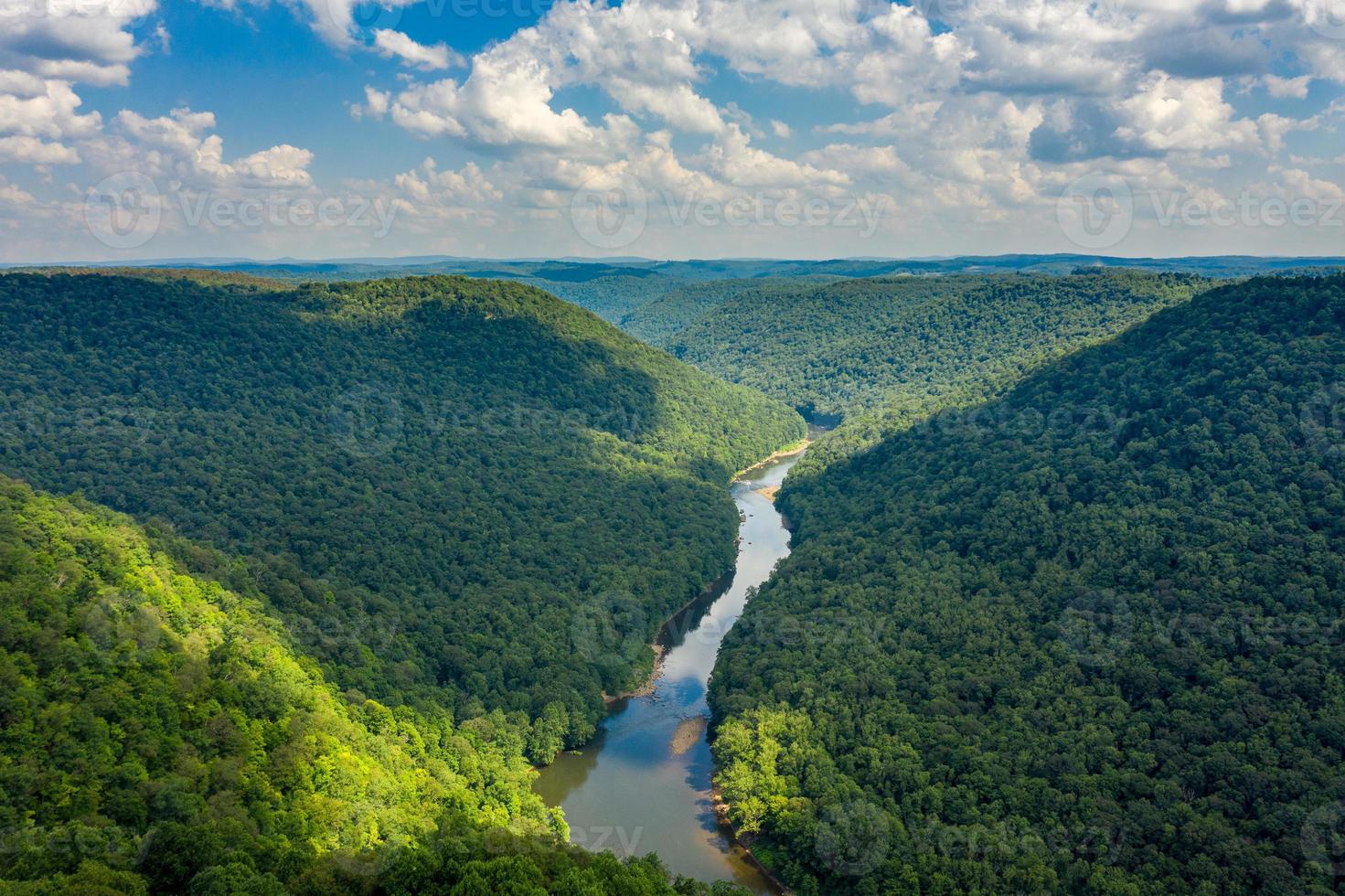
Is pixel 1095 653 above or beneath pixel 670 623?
above

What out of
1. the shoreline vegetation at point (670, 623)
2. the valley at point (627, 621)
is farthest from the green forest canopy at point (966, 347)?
the shoreline vegetation at point (670, 623)

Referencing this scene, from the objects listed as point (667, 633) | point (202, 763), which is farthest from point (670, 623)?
point (202, 763)

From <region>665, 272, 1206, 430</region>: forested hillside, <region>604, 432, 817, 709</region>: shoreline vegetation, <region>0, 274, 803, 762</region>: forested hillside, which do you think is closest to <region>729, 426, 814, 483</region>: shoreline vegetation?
<region>604, 432, 817, 709</region>: shoreline vegetation

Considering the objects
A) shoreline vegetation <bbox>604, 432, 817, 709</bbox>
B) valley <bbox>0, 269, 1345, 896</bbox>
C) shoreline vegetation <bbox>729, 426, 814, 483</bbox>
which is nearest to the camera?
valley <bbox>0, 269, 1345, 896</bbox>

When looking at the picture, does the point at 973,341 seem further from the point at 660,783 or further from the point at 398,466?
the point at 660,783

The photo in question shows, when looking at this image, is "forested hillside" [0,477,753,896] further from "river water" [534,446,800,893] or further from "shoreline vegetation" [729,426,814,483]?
"shoreline vegetation" [729,426,814,483]

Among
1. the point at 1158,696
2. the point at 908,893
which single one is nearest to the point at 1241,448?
the point at 1158,696

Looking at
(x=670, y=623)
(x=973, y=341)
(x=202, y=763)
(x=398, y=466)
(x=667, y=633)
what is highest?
(x=973, y=341)
